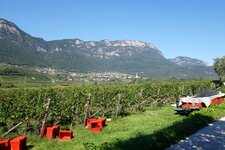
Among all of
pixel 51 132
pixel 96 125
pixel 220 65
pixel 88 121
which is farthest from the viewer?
pixel 220 65

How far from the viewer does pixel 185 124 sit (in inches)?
694

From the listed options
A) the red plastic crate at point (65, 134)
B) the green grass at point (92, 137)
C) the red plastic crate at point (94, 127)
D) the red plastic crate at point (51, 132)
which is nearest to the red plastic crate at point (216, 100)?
the green grass at point (92, 137)

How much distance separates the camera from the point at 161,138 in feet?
47.8

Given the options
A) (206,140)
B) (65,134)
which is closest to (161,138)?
(206,140)

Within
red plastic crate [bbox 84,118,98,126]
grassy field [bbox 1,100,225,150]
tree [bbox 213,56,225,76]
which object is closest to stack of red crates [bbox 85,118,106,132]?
grassy field [bbox 1,100,225,150]

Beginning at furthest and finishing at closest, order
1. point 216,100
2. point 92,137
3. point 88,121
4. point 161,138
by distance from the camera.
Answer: point 216,100 < point 88,121 < point 92,137 < point 161,138

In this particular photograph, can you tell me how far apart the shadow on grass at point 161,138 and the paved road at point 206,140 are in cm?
37

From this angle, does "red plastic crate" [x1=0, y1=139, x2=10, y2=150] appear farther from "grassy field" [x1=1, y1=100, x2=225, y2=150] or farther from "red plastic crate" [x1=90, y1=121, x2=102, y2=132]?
"red plastic crate" [x1=90, y1=121, x2=102, y2=132]

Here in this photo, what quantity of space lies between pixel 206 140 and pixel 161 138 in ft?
6.47

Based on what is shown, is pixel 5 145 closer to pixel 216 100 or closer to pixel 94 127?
pixel 94 127

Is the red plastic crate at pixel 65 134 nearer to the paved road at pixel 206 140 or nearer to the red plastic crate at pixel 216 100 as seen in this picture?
the paved road at pixel 206 140

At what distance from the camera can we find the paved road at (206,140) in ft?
44.1

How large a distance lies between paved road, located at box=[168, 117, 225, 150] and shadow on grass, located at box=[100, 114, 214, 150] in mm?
366

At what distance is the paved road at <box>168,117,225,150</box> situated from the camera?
13.4 meters
